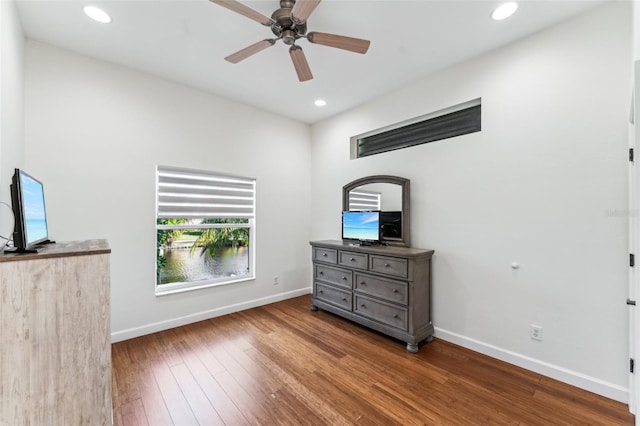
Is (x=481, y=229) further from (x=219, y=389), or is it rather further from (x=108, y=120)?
(x=108, y=120)

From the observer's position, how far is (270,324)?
3.30 m

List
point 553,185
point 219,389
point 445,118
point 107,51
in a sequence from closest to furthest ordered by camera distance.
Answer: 1. point 219,389
2. point 553,185
3. point 107,51
4. point 445,118

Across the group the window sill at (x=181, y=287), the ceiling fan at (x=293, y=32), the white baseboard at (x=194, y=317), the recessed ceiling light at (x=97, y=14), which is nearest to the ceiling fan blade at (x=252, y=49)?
the ceiling fan at (x=293, y=32)

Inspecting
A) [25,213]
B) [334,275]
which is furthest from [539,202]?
[25,213]

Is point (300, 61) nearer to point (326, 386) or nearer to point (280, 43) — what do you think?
point (280, 43)

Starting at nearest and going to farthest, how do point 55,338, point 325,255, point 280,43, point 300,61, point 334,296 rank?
point 55,338 → point 300,61 → point 280,43 → point 334,296 → point 325,255

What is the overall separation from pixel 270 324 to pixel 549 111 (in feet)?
11.6

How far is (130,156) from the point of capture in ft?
9.66

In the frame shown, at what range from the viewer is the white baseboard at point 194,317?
2883mm

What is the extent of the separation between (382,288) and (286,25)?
2.59 m

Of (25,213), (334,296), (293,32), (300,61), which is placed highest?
(293,32)

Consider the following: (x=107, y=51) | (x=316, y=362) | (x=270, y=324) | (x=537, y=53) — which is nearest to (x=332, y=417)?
(x=316, y=362)

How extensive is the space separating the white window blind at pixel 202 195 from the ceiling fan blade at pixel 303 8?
230cm

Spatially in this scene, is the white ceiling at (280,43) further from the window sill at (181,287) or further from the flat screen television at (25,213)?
the window sill at (181,287)
